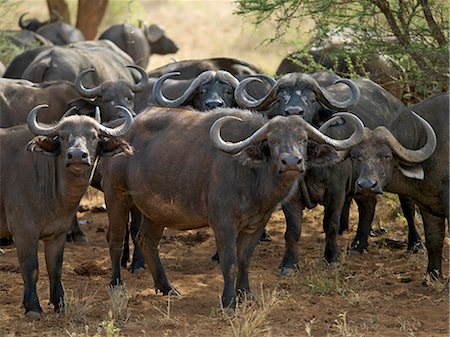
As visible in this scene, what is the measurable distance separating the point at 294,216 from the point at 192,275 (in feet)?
3.60

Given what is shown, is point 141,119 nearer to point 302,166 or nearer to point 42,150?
point 42,150

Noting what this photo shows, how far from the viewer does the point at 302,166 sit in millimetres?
7414

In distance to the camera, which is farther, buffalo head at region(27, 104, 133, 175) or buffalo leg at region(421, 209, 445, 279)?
buffalo leg at region(421, 209, 445, 279)

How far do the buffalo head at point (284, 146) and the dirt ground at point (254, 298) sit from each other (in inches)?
39.5

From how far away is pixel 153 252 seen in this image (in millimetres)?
8836

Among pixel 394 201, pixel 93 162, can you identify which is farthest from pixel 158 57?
pixel 93 162

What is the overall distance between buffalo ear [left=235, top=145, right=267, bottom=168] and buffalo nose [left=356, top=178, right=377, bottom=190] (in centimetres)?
101

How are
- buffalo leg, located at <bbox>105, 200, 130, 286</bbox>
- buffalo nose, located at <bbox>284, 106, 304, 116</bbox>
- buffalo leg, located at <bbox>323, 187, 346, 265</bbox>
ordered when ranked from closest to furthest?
1. buffalo leg, located at <bbox>105, 200, 130, 286</bbox>
2. buffalo nose, located at <bbox>284, 106, 304, 116</bbox>
3. buffalo leg, located at <bbox>323, 187, 346, 265</bbox>

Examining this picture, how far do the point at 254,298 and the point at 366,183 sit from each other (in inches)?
50.0

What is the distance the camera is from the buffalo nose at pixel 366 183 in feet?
27.1

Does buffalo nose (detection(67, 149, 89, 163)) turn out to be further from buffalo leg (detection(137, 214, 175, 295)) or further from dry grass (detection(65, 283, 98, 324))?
buffalo leg (detection(137, 214, 175, 295))

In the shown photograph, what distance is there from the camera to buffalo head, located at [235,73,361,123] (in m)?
9.67

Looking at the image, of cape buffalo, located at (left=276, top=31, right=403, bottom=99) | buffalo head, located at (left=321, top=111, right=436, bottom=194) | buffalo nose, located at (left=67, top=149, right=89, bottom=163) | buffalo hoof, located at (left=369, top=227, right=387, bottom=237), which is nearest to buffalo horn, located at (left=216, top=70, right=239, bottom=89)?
cape buffalo, located at (left=276, top=31, right=403, bottom=99)

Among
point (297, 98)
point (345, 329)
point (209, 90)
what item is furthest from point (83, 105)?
point (345, 329)
